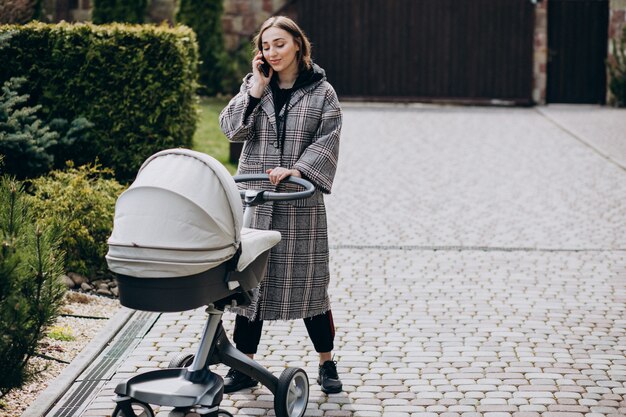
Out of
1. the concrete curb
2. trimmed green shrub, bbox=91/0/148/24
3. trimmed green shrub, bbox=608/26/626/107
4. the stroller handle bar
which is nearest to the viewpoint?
the stroller handle bar

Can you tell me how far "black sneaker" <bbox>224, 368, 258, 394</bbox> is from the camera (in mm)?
5395

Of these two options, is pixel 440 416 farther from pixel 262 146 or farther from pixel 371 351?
pixel 262 146

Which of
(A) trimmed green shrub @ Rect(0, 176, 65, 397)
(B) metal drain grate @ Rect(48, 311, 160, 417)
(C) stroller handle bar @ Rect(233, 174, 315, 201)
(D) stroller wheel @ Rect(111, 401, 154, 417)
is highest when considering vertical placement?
(C) stroller handle bar @ Rect(233, 174, 315, 201)

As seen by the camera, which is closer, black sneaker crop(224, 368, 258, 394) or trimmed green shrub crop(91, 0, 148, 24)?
black sneaker crop(224, 368, 258, 394)

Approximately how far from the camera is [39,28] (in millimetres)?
9789

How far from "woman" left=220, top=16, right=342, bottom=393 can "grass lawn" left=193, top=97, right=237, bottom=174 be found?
625cm

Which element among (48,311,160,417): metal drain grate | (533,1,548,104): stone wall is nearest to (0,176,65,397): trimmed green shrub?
(48,311,160,417): metal drain grate

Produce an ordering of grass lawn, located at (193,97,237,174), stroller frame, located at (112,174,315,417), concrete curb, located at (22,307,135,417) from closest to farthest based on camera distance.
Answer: stroller frame, located at (112,174,315,417) → concrete curb, located at (22,307,135,417) → grass lawn, located at (193,97,237,174)

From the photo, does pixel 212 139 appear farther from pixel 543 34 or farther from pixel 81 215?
pixel 543 34

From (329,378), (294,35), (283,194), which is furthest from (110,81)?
(283,194)

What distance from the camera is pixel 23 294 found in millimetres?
4527

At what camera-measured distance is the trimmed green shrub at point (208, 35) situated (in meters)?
20.0

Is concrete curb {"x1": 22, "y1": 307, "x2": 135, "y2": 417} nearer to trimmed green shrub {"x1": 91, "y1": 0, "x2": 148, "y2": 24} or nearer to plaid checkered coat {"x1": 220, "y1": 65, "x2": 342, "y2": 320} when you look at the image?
plaid checkered coat {"x1": 220, "y1": 65, "x2": 342, "y2": 320}

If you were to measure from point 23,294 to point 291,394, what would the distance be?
1357mm
